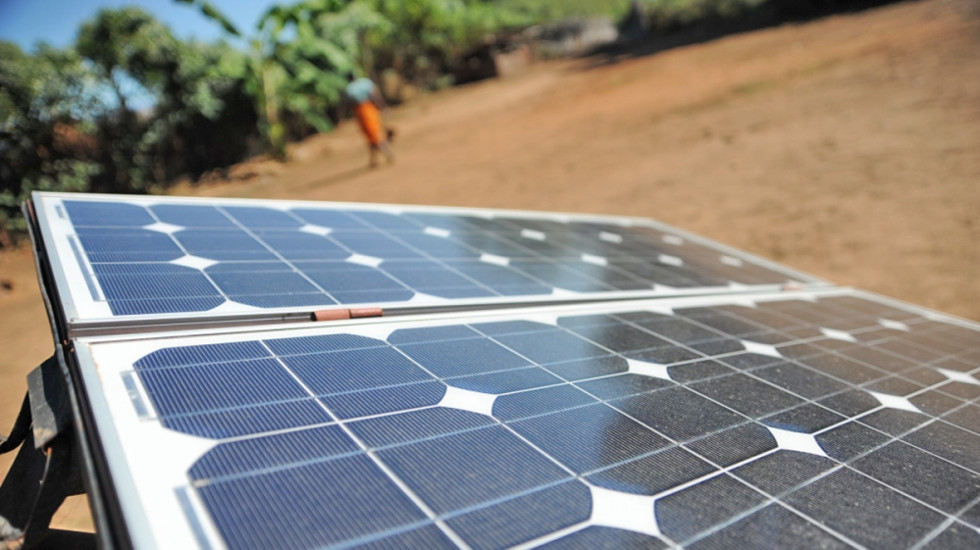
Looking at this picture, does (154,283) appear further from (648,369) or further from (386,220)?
(648,369)

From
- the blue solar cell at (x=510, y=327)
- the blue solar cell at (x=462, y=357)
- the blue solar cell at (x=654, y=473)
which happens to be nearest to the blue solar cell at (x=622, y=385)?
the blue solar cell at (x=462, y=357)

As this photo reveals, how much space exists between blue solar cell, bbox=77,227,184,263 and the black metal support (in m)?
1.10

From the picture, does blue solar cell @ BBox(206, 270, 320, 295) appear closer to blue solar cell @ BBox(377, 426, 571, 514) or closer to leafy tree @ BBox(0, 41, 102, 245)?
blue solar cell @ BBox(377, 426, 571, 514)

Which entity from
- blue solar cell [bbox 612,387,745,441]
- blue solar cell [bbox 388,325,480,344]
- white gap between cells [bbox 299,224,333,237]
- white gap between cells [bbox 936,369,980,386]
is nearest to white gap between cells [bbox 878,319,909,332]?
white gap between cells [bbox 936,369,980,386]

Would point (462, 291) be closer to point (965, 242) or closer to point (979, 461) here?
point (979, 461)

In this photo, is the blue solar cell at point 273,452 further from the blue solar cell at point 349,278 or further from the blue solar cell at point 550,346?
the blue solar cell at point 349,278

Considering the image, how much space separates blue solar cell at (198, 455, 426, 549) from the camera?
1483mm

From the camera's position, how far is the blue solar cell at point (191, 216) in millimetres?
4035

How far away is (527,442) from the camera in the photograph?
84.3 inches

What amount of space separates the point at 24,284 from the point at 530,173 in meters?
11.1

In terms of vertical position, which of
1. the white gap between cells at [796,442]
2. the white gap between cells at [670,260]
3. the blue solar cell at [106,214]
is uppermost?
the blue solar cell at [106,214]

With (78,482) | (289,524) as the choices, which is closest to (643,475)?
(289,524)

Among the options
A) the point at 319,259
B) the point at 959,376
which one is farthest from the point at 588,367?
the point at 959,376

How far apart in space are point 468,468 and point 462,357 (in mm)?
879
